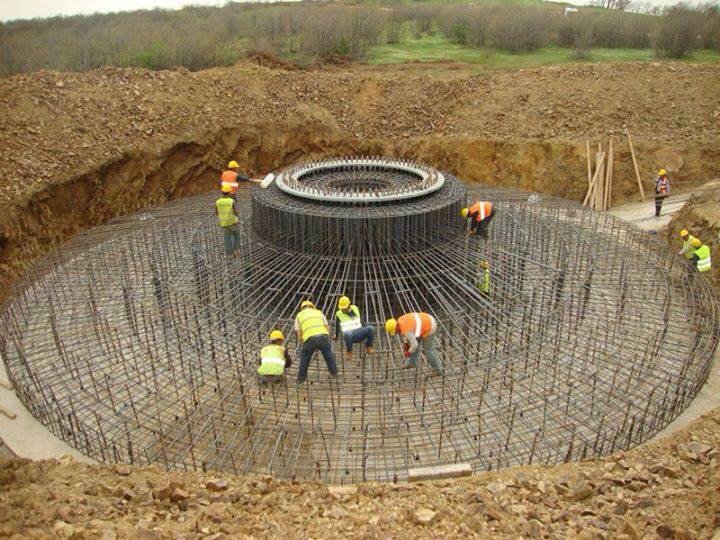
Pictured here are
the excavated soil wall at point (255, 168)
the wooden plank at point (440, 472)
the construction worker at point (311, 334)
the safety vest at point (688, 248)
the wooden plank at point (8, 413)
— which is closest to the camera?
the wooden plank at point (440, 472)

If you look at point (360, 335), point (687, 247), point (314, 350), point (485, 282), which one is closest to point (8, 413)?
point (314, 350)

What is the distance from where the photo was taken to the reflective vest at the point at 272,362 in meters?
7.59

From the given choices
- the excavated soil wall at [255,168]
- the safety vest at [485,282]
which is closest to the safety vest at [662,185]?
the excavated soil wall at [255,168]

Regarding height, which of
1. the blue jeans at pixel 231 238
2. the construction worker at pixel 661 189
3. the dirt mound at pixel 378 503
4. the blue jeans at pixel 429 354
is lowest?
the dirt mound at pixel 378 503

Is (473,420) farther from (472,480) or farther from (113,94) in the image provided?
(113,94)

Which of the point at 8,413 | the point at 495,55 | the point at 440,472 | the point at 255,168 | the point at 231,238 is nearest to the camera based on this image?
the point at 440,472

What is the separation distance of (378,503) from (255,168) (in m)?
15.7

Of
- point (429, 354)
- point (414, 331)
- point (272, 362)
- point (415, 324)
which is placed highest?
point (415, 324)

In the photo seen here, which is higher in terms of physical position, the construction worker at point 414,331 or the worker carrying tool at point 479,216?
the worker carrying tool at point 479,216

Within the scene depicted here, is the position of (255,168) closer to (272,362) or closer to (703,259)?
(272,362)

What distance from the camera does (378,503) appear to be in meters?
5.84

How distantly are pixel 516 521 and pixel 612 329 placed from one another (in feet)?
17.7

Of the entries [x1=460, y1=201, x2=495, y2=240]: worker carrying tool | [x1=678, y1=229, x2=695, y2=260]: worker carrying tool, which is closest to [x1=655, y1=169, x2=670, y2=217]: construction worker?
[x1=678, y1=229, x2=695, y2=260]: worker carrying tool

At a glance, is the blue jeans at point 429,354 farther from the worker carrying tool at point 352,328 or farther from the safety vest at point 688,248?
the safety vest at point 688,248
